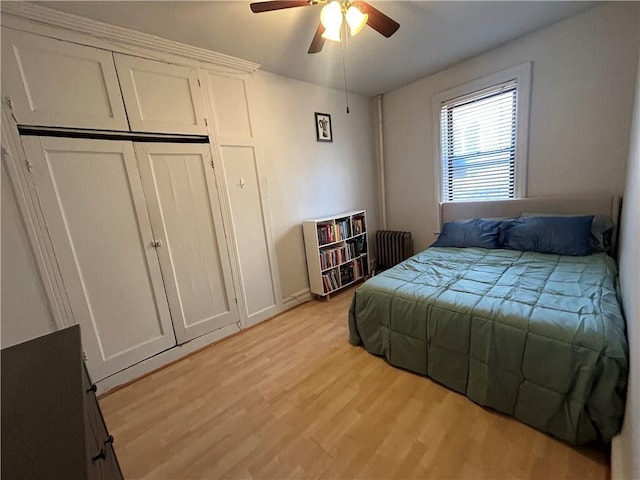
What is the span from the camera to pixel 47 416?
0.60 m

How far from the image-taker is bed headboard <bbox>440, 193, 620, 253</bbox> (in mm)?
2293

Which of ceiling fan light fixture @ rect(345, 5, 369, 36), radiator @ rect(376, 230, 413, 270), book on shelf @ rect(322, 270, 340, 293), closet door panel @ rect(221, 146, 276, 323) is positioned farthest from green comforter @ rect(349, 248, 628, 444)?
ceiling fan light fixture @ rect(345, 5, 369, 36)

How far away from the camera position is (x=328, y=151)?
11.1ft

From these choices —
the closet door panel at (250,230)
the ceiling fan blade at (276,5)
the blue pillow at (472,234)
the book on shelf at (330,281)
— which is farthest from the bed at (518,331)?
the ceiling fan blade at (276,5)

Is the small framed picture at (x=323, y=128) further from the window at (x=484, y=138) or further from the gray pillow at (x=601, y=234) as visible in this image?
the gray pillow at (x=601, y=234)

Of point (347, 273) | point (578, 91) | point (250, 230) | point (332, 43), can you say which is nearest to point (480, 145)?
point (578, 91)

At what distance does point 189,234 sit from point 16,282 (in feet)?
→ 3.45

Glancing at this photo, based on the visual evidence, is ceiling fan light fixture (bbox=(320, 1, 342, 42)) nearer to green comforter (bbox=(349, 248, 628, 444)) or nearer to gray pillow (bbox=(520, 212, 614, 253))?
green comforter (bbox=(349, 248, 628, 444))

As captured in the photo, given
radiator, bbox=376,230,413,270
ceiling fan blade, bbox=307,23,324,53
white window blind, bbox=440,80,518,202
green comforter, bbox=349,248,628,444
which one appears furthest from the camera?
radiator, bbox=376,230,413,270

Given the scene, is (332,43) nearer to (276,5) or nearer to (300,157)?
(276,5)

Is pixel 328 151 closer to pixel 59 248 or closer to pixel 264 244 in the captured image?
pixel 264 244

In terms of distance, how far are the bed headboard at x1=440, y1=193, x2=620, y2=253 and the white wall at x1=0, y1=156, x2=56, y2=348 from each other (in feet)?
12.6

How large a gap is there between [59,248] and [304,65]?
2591 mm

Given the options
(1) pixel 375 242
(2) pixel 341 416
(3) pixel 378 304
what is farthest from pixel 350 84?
(2) pixel 341 416
